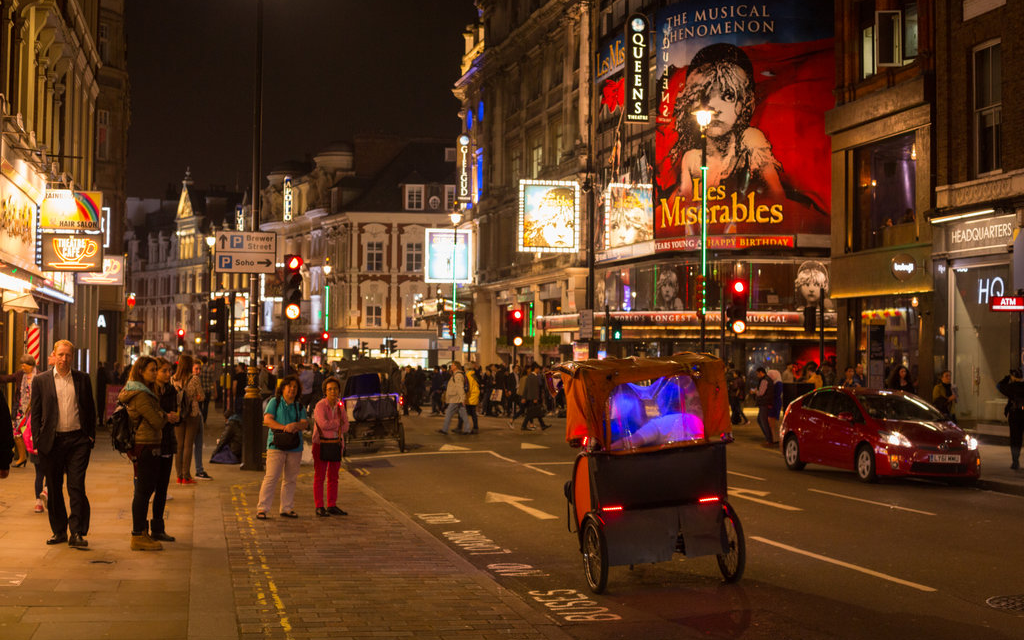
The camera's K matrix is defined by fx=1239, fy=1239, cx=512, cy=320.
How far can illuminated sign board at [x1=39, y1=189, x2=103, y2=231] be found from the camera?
26922mm

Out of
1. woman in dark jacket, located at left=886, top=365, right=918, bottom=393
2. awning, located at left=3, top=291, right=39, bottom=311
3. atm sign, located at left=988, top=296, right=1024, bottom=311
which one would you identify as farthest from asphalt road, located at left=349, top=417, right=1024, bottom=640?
awning, located at left=3, top=291, right=39, bottom=311

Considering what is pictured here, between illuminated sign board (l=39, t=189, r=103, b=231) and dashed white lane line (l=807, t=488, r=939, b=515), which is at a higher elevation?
illuminated sign board (l=39, t=189, r=103, b=231)

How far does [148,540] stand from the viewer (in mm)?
11609

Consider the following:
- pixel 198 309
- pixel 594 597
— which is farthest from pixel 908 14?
pixel 198 309

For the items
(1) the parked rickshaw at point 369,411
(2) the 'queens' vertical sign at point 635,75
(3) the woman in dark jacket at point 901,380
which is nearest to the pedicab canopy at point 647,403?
(1) the parked rickshaw at point 369,411

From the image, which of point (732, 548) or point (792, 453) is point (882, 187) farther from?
point (732, 548)

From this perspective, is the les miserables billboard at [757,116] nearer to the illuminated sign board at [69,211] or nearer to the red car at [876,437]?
the illuminated sign board at [69,211]

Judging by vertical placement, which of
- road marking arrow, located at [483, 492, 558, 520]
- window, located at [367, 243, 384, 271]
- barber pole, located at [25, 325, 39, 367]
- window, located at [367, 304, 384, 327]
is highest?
window, located at [367, 243, 384, 271]

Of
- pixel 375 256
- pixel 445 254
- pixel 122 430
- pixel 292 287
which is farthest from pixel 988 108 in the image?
pixel 375 256

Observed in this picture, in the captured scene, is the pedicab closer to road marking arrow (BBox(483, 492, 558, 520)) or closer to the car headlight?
road marking arrow (BBox(483, 492, 558, 520))

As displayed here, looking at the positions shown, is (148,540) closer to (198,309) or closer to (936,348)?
(936,348)

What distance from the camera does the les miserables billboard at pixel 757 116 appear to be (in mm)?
45688

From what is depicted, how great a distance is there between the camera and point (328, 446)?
14945 millimetres

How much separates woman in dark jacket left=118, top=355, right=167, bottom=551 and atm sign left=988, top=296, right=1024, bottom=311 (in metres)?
16.0
